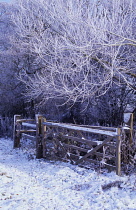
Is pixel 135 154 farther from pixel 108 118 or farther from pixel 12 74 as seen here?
pixel 12 74

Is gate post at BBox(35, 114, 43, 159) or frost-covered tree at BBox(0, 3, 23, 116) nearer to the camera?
gate post at BBox(35, 114, 43, 159)

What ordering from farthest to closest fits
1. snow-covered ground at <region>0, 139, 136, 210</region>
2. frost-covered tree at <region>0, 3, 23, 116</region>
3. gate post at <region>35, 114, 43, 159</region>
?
frost-covered tree at <region>0, 3, 23, 116</region>, gate post at <region>35, 114, 43, 159</region>, snow-covered ground at <region>0, 139, 136, 210</region>

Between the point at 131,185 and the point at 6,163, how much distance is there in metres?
4.40

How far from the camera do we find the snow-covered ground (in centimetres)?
447

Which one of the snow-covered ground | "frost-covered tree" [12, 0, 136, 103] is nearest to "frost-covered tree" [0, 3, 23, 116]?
"frost-covered tree" [12, 0, 136, 103]

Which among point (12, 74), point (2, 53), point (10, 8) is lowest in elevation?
point (12, 74)

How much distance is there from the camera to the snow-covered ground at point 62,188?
4.47 metres

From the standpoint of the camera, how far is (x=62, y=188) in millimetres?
5465

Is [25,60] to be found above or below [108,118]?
above

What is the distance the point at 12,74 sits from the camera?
17703 millimetres

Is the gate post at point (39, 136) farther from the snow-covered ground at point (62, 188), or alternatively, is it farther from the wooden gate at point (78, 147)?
the snow-covered ground at point (62, 188)

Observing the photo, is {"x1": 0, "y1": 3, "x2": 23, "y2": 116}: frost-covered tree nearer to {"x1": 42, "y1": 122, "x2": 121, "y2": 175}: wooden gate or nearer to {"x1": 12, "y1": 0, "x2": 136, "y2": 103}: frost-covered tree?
{"x1": 12, "y1": 0, "x2": 136, "y2": 103}: frost-covered tree

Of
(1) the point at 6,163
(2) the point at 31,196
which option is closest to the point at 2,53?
(1) the point at 6,163

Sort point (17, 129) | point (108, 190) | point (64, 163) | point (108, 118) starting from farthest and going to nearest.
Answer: point (108, 118) → point (17, 129) → point (64, 163) → point (108, 190)
